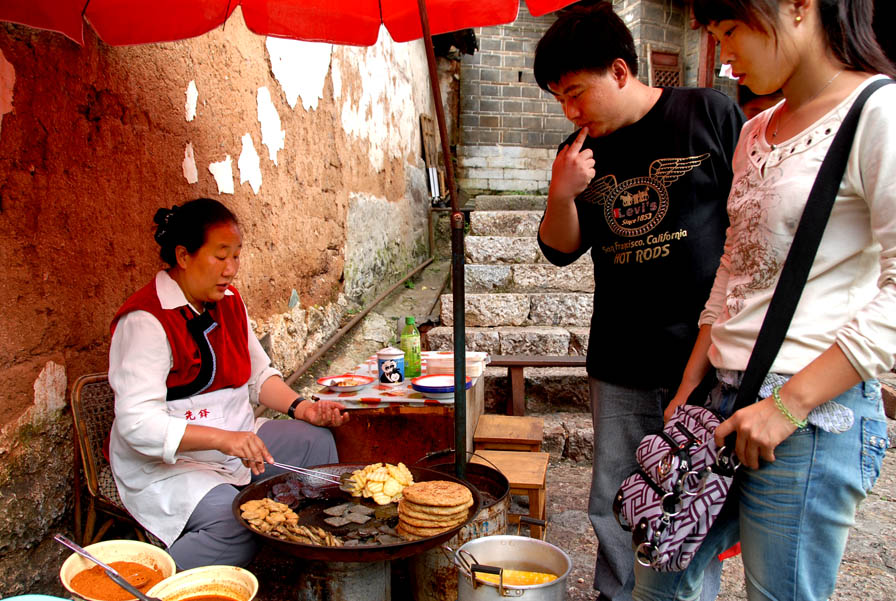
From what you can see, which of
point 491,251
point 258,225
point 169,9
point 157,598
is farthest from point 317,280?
point 157,598

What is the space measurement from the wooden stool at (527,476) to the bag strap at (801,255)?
1.65m

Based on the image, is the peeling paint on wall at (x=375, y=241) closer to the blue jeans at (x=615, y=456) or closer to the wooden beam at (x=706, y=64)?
the blue jeans at (x=615, y=456)

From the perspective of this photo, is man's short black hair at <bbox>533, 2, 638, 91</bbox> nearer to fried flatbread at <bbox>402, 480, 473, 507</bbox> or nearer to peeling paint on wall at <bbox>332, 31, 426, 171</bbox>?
fried flatbread at <bbox>402, 480, 473, 507</bbox>

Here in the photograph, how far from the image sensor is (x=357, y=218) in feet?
19.8

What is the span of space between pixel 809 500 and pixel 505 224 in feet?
20.6

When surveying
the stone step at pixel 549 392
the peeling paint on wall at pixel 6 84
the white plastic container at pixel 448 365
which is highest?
the peeling paint on wall at pixel 6 84

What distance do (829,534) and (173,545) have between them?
196 cm

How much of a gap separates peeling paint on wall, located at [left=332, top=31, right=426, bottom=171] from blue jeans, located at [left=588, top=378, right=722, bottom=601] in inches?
162

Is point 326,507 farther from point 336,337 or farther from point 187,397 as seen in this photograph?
point 336,337

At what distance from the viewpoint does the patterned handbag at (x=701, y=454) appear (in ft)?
3.92

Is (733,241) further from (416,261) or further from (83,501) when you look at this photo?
(416,261)

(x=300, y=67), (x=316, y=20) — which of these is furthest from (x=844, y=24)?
(x=300, y=67)

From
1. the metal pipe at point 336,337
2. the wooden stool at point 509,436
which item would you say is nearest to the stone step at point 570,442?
the wooden stool at point 509,436

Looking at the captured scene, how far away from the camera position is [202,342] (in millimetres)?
2428
